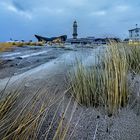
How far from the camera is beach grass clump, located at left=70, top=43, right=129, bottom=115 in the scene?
3.24 meters

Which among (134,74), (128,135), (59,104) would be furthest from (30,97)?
(134,74)

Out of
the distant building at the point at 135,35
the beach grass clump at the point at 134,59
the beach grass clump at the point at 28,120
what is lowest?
the beach grass clump at the point at 28,120

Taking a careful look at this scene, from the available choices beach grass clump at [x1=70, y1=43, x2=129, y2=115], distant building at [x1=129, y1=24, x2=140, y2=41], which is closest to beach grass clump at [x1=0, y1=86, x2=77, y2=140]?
beach grass clump at [x1=70, y1=43, x2=129, y2=115]

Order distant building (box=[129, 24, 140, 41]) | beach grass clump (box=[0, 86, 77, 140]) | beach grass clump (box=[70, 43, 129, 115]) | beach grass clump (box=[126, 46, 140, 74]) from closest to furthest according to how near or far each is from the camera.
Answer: beach grass clump (box=[0, 86, 77, 140]) < beach grass clump (box=[70, 43, 129, 115]) < beach grass clump (box=[126, 46, 140, 74]) < distant building (box=[129, 24, 140, 41])

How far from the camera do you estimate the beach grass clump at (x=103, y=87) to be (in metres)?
3.24

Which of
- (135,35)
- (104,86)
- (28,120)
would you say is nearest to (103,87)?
(104,86)

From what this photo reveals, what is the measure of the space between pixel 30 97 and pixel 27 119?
689mm

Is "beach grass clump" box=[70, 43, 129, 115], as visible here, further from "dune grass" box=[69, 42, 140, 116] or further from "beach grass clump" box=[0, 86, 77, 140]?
"beach grass clump" box=[0, 86, 77, 140]

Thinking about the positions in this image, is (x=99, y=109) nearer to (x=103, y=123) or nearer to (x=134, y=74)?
(x=103, y=123)

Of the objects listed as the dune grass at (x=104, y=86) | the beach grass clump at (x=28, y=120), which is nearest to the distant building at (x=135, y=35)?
the dune grass at (x=104, y=86)

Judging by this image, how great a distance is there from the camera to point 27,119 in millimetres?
2561

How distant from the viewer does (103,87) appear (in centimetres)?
335

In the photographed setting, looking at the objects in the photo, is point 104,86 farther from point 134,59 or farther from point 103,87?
point 134,59

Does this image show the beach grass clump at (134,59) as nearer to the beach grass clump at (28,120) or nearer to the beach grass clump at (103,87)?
the beach grass clump at (103,87)
